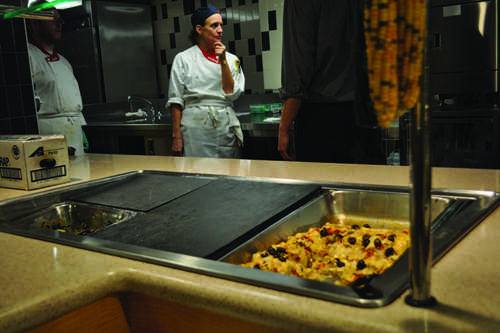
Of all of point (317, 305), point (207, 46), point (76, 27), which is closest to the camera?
point (317, 305)

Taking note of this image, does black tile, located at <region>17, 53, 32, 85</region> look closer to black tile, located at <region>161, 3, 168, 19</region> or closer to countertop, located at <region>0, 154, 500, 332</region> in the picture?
countertop, located at <region>0, 154, 500, 332</region>

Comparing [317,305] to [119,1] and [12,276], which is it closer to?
[12,276]

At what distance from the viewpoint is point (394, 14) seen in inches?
14.3

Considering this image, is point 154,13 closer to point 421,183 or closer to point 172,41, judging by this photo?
point 172,41

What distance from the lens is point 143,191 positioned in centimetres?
121

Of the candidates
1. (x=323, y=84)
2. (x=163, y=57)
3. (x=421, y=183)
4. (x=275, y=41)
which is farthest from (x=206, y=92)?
(x=421, y=183)

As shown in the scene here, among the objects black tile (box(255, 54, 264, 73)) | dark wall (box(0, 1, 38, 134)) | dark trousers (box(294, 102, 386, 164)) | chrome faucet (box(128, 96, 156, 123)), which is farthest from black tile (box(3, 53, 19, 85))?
chrome faucet (box(128, 96, 156, 123))

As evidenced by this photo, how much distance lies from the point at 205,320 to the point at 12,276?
312 mm

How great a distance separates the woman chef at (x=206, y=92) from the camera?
113 inches

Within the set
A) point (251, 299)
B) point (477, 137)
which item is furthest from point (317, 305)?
point (477, 137)

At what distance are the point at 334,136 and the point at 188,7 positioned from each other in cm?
285

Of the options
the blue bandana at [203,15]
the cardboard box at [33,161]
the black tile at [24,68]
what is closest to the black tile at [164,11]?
the blue bandana at [203,15]

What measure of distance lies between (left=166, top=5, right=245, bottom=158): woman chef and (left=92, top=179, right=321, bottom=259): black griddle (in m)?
1.79

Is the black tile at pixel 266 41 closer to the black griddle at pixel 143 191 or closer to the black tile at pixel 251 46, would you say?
the black tile at pixel 251 46
